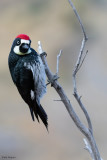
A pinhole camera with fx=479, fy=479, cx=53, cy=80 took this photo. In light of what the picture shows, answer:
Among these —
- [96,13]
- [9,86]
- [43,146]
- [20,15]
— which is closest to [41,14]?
[20,15]

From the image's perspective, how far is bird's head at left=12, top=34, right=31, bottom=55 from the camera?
3.31 metres

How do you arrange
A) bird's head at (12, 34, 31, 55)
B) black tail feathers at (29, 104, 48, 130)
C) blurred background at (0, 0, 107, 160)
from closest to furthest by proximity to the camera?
black tail feathers at (29, 104, 48, 130), bird's head at (12, 34, 31, 55), blurred background at (0, 0, 107, 160)

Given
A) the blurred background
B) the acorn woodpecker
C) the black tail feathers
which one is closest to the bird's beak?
the acorn woodpecker

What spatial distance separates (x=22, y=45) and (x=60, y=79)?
573 centimetres

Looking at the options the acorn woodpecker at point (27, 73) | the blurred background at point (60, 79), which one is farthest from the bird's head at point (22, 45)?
the blurred background at point (60, 79)

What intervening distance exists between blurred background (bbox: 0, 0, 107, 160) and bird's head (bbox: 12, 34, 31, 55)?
3160 millimetres

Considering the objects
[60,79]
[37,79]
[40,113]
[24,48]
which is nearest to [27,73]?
[37,79]

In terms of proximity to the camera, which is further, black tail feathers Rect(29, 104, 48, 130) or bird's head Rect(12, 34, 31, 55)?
bird's head Rect(12, 34, 31, 55)

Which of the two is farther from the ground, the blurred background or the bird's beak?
the bird's beak

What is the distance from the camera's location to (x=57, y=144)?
7414mm

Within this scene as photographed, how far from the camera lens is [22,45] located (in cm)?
332

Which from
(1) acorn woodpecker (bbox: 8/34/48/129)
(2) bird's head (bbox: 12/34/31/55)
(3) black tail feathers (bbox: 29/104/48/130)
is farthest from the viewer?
(1) acorn woodpecker (bbox: 8/34/48/129)

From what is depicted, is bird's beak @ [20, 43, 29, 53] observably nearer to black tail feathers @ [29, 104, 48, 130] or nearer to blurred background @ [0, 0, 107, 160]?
black tail feathers @ [29, 104, 48, 130]

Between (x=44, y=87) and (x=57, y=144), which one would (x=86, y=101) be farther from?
(x=44, y=87)
